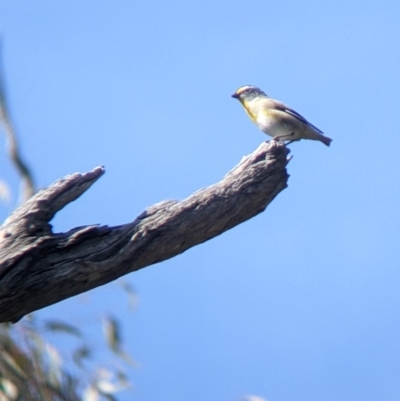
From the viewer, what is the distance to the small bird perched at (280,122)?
15.5 feet

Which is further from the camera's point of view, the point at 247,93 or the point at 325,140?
the point at 247,93

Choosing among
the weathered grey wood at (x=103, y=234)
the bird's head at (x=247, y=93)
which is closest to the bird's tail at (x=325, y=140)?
the bird's head at (x=247, y=93)

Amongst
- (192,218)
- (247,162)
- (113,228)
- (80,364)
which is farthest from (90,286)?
(80,364)

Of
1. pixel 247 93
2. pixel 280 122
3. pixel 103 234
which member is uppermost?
pixel 247 93

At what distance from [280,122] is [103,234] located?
157cm

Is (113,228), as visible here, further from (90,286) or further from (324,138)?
(324,138)

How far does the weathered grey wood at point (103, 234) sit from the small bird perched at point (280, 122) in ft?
3.62

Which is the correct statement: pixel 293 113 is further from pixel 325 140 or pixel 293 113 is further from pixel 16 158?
pixel 16 158

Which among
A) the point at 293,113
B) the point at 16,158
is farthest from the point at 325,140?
the point at 16,158

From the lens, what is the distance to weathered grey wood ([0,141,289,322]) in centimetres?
338

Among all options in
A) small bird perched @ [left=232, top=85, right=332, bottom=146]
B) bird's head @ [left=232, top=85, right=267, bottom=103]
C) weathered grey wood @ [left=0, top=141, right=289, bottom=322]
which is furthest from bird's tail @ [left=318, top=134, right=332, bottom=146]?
weathered grey wood @ [left=0, top=141, right=289, bottom=322]

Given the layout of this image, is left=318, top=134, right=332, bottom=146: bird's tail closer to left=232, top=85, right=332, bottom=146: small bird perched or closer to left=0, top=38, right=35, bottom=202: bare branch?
left=232, top=85, right=332, bottom=146: small bird perched

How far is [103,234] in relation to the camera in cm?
349

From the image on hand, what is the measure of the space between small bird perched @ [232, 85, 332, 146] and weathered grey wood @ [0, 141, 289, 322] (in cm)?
110
